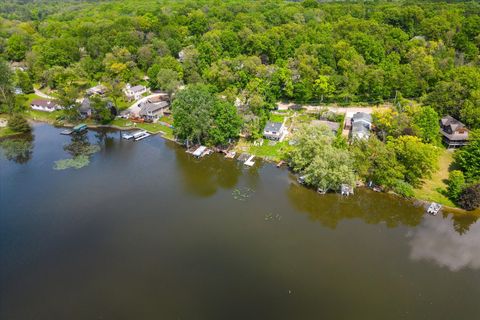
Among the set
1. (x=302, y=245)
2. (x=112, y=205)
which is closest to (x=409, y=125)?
(x=302, y=245)

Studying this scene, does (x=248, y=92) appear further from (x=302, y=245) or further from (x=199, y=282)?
(x=199, y=282)

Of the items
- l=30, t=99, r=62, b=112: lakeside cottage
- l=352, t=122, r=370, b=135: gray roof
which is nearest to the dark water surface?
l=352, t=122, r=370, b=135: gray roof

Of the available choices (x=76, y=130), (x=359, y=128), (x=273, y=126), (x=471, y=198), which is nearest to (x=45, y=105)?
(x=76, y=130)

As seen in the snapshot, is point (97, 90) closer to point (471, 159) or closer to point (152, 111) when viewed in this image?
point (152, 111)

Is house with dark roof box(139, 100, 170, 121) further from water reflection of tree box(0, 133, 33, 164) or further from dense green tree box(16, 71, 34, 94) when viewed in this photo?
dense green tree box(16, 71, 34, 94)

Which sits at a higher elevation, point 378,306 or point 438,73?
point 438,73

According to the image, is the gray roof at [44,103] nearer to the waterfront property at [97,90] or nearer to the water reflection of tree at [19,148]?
the waterfront property at [97,90]
